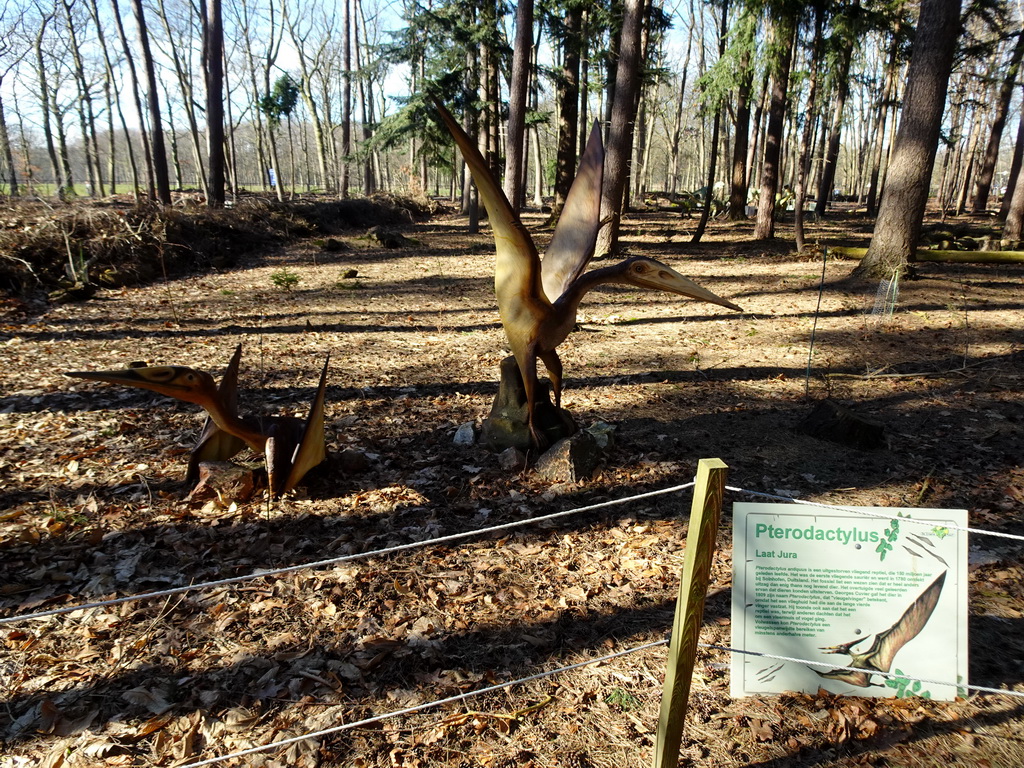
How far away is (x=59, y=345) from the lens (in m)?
7.26

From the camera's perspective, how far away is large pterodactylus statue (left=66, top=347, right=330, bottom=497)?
3.65m

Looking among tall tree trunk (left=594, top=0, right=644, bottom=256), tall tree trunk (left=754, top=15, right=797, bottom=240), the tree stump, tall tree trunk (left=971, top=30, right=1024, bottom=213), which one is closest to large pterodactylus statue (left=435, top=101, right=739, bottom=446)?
the tree stump

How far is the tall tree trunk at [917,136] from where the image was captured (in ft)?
30.0

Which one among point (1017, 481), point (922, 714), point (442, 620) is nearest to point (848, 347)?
point (1017, 481)

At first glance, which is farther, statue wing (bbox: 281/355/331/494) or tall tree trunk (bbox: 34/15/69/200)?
tall tree trunk (bbox: 34/15/69/200)

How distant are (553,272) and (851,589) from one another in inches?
116

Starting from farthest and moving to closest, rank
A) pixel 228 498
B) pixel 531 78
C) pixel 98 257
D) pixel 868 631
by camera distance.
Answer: pixel 531 78 < pixel 98 257 < pixel 228 498 < pixel 868 631

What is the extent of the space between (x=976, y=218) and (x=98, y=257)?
3070cm

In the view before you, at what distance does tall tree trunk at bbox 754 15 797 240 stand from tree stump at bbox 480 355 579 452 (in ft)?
39.2

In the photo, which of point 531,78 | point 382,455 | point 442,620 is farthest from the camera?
point 531,78

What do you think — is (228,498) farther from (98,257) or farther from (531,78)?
(531,78)

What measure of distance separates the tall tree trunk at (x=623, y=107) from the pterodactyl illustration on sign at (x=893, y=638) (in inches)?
382

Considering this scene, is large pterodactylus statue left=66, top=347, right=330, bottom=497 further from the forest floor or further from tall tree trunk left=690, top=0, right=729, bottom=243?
tall tree trunk left=690, top=0, right=729, bottom=243

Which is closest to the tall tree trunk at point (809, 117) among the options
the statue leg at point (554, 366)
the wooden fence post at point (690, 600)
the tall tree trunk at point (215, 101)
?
the statue leg at point (554, 366)
